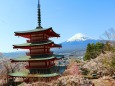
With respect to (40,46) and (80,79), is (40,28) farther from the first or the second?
(80,79)

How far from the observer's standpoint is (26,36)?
27.5 m

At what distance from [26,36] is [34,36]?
139cm

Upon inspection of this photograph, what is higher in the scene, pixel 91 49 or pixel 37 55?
pixel 91 49

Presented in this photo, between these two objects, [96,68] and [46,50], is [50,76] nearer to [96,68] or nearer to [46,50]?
[46,50]

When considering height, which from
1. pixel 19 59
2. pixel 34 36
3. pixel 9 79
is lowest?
pixel 9 79

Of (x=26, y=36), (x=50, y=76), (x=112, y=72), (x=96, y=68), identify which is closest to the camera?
(x=50, y=76)

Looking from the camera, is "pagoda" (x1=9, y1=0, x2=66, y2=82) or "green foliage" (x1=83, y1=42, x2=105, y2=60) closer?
"pagoda" (x1=9, y1=0, x2=66, y2=82)

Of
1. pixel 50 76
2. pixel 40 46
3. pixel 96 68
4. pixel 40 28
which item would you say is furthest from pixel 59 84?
pixel 96 68

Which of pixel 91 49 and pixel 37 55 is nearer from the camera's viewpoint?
pixel 37 55

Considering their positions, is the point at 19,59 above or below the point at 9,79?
above

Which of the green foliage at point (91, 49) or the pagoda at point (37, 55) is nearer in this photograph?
the pagoda at point (37, 55)

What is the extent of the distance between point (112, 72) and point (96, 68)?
7137mm

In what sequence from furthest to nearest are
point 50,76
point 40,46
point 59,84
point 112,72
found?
point 112,72 < point 40,46 < point 50,76 < point 59,84

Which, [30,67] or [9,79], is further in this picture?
[9,79]
